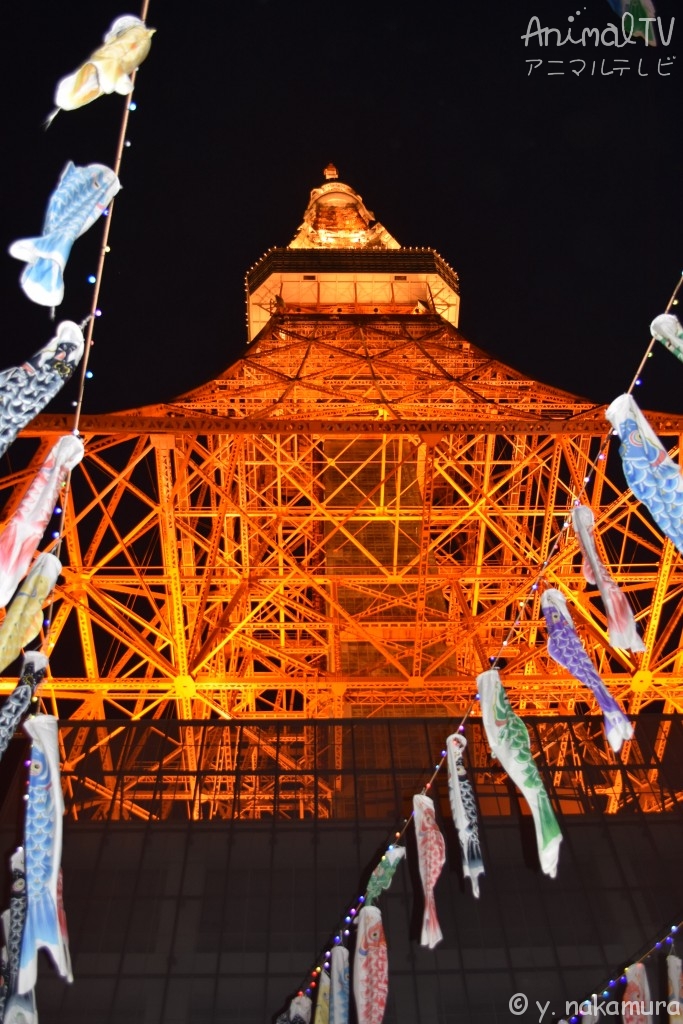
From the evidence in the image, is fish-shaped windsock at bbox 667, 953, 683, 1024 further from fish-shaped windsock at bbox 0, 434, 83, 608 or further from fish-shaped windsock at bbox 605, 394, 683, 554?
fish-shaped windsock at bbox 0, 434, 83, 608

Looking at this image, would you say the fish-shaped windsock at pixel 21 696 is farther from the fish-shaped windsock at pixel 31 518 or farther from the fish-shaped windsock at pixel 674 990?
the fish-shaped windsock at pixel 674 990

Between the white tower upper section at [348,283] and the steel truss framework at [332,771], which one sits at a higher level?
the white tower upper section at [348,283]

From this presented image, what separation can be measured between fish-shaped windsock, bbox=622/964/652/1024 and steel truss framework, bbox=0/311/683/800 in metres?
5.55

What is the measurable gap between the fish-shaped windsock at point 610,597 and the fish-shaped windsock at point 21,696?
6.72 m

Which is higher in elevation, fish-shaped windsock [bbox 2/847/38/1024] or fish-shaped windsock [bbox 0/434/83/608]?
fish-shaped windsock [bbox 0/434/83/608]

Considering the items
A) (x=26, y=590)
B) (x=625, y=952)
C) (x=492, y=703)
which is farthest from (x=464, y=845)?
(x=26, y=590)

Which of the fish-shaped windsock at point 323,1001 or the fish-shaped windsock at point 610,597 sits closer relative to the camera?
the fish-shaped windsock at point 610,597

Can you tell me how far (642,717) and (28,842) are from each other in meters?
14.1

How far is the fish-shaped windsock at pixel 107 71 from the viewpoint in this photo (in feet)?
28.4

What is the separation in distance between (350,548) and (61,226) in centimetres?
2638

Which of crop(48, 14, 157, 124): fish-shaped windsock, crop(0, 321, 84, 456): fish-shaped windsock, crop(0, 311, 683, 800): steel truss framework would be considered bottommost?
crop(0, 321, 84, 456): fish-shaped windsock

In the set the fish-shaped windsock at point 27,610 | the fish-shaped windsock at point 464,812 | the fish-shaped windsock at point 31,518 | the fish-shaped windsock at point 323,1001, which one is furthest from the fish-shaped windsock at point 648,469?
the fish-shaped windsock at point 323,1001

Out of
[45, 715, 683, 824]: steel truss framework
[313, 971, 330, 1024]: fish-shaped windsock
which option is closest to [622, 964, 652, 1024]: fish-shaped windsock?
[313, 971, 330, 1024]: fish-shaped windsock

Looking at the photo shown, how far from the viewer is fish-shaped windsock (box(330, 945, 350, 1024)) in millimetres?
13078
